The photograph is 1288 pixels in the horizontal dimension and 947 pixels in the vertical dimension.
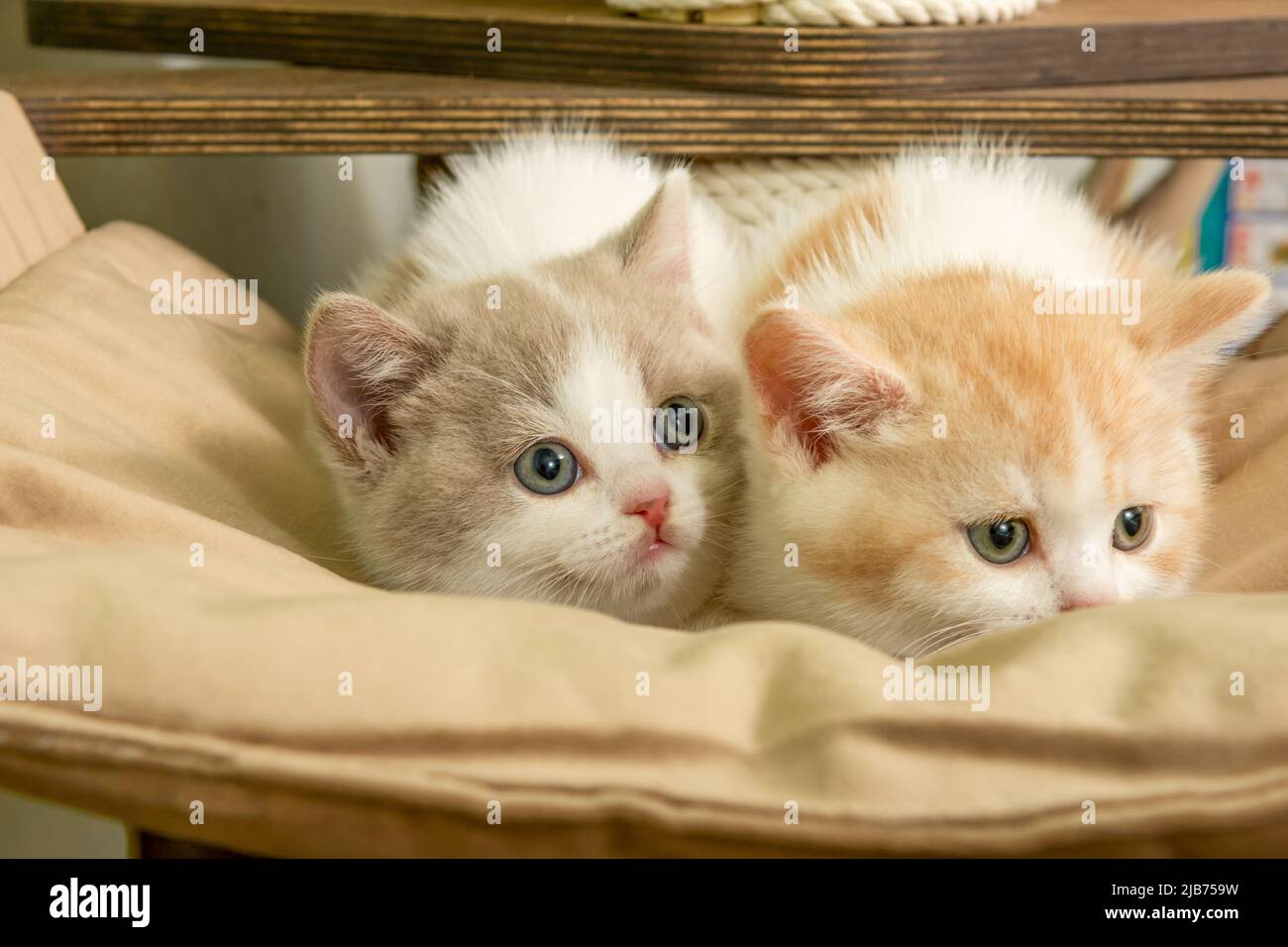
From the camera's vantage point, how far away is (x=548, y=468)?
1207 millimetres

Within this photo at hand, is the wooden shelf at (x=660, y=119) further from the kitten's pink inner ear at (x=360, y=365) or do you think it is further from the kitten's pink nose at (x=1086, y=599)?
the kitten's pink nose at (x=1086, y=599)

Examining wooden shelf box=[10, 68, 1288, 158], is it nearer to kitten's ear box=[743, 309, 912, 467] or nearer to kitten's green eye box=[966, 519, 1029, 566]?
kitten's ear box=[743, 309, 912, 467]

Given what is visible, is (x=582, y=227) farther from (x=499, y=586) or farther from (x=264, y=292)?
(x=264, y=292)

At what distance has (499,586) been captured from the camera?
121cm

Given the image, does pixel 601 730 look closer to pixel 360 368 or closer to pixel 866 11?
pixel 360 368

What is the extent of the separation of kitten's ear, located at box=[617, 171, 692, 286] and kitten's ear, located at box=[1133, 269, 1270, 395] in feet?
Result: 1.67

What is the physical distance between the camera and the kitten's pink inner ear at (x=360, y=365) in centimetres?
120

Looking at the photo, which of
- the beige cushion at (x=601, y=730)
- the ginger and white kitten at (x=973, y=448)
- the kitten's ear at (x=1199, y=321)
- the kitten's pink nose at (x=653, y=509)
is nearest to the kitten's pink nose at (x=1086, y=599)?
the ginger and white kitten at (x=973, y=448)

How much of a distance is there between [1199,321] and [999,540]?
0.32 m

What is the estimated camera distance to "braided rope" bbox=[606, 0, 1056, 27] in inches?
64.9

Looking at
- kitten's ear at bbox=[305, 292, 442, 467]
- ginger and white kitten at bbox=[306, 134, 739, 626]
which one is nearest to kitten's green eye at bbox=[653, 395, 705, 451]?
ginger and white kitten at bbox=[306, 134, 739, 626]

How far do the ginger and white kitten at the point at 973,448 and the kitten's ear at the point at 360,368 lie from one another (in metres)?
0.36

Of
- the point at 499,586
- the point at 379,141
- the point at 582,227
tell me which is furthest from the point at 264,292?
the point at 499,586

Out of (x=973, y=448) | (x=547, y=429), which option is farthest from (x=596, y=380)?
(x=973, y=448)
